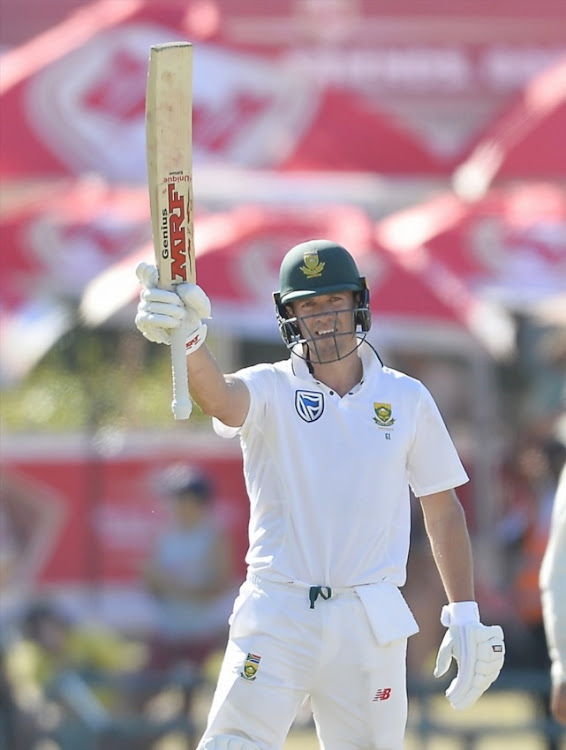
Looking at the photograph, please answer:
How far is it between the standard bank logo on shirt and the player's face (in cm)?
11

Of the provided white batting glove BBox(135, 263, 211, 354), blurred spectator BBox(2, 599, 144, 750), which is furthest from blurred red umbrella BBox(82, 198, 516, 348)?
white batting glove BBox(135, 263, 211, 354)

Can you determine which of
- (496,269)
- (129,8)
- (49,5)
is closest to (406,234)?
(496,269)

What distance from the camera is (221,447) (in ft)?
35.1

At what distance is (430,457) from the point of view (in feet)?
15.4

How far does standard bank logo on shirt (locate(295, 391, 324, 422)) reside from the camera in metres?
4.54

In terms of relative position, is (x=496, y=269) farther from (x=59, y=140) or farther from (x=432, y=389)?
(x=59, y=140)

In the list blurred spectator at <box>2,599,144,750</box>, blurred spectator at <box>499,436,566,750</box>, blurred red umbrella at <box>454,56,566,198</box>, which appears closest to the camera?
blurred spectator at <box>2,599,144,750</box>

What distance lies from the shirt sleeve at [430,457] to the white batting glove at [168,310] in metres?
0.81

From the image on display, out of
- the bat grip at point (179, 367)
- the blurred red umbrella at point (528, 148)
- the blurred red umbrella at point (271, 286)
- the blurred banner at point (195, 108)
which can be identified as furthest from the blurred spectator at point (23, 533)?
the bat grip at point (179, 367)

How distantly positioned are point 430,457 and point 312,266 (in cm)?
64

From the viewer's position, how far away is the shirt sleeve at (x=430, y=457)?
4.69m

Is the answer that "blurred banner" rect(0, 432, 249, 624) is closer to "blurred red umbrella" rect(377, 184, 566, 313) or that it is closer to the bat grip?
"blurred red umbrella" rect(377, 184, 566, 313)

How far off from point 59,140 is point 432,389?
3.04 metres

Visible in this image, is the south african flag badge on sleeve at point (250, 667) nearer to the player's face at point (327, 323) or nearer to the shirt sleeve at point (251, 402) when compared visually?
the shirt sleeve at point (251, 402)
